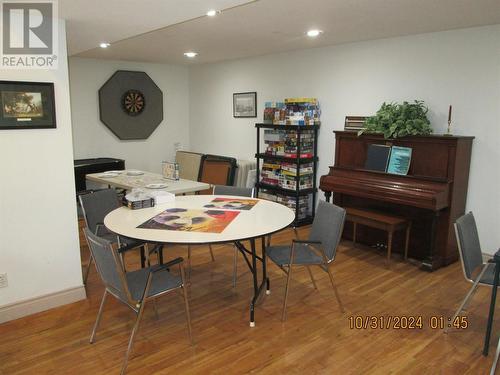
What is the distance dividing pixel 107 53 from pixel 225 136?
87.9 inches

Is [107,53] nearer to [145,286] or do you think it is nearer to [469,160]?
[145,286]

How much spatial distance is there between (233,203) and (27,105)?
1.71 m

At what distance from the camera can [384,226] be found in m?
3.97

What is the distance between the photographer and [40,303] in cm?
305

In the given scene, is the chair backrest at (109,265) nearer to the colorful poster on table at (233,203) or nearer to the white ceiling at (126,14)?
the colorful poster on table at (233,203)

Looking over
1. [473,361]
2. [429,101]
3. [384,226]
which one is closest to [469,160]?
[429,101]

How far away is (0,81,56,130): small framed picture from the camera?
276 centimetres

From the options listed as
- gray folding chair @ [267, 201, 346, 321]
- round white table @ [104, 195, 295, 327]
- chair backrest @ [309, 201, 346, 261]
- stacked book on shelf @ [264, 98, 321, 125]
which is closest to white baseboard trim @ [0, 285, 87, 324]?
round white table @ [104, 195, 295, 327]

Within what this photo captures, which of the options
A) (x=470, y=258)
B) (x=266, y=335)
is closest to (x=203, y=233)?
(x=266, y=335)

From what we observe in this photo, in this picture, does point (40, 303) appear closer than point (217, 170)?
Yes

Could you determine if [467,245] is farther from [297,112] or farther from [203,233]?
[297,112]

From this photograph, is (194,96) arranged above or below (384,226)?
above

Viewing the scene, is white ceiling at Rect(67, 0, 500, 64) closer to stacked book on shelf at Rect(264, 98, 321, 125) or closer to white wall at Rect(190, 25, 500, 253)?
white wall at Rect(190, 25, 500, 253)

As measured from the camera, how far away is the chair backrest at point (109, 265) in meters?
2.22
